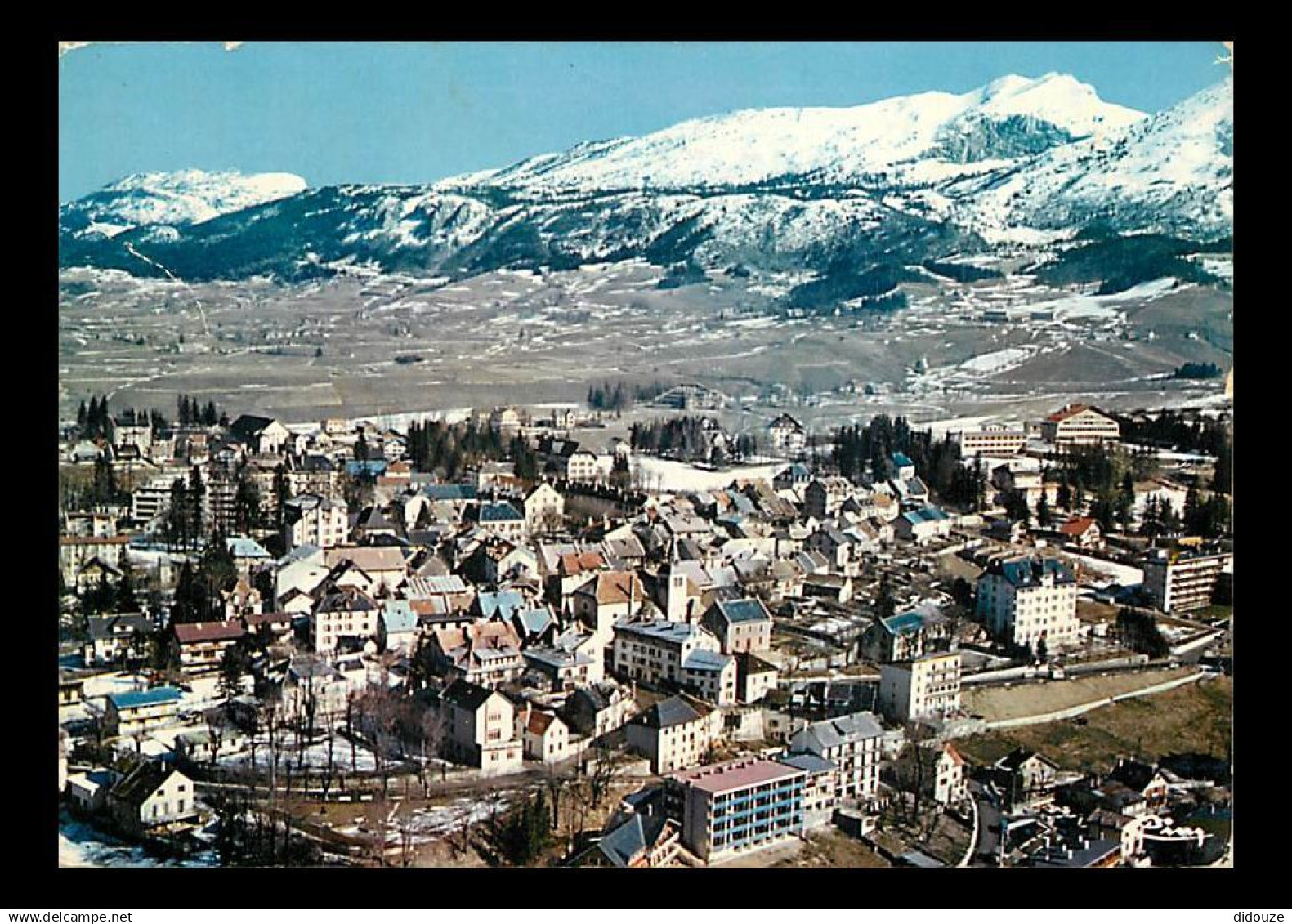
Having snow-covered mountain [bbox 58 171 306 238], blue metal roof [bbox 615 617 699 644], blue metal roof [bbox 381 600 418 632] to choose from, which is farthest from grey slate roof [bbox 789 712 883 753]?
snow-covered mountain [bbox 58 171 306 238]

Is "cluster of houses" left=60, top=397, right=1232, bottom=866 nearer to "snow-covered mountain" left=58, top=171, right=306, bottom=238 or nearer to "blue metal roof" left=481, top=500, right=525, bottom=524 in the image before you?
"blue metal roof" left=481, top=500, right=525, bottom=524

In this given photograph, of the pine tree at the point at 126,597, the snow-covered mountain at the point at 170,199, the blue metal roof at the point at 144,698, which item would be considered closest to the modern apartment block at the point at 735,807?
the blue metal roof at the point at 144,698

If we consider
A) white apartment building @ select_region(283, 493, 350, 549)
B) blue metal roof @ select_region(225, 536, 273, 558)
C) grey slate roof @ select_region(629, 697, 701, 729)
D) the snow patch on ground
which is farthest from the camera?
the snow patch on ground

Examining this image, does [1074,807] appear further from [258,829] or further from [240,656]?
[240,656]

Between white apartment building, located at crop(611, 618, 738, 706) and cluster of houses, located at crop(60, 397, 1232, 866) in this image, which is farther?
white apartment building, located at crop(611, 618, 738, 706)

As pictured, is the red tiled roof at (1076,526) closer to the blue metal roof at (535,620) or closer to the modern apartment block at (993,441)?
the modern apartment block at (993,441)

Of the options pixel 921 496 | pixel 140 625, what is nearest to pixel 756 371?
pixel 921 496

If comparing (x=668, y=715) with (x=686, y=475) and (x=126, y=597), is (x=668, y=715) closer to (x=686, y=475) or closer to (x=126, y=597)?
(x=686, y=475)
